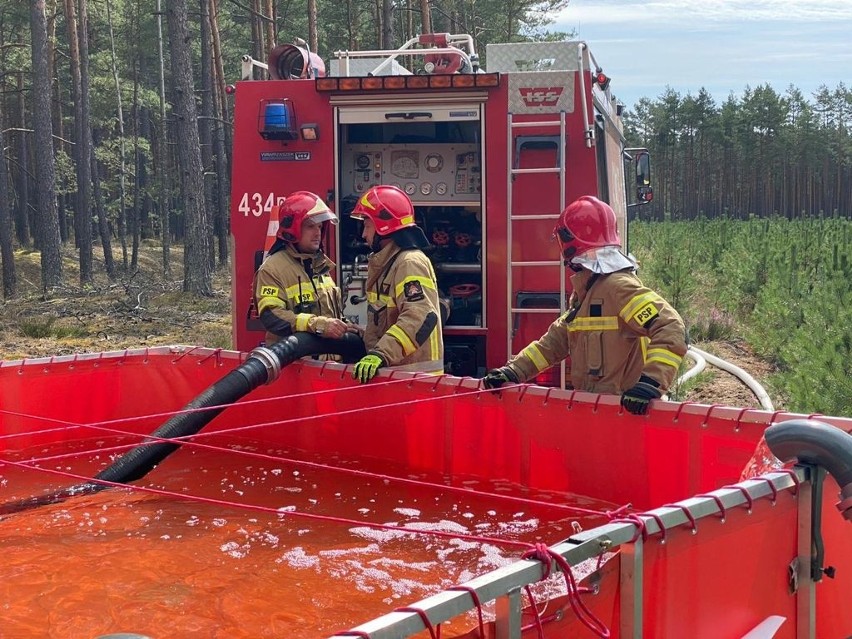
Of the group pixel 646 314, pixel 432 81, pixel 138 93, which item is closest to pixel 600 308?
pixel 646 314

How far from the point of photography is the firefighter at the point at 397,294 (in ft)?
17.9

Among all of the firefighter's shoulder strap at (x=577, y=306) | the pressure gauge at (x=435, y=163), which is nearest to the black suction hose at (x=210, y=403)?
the firefighter's shoulder strap at (x=577, y=306)

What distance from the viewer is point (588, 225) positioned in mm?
4855

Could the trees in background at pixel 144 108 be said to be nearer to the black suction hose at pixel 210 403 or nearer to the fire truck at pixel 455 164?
the fire truck at pixel 455 164

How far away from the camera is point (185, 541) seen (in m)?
4.27

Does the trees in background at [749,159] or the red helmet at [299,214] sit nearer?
the red helmet at [299,214]

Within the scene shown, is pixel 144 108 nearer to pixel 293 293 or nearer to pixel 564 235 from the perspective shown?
→ pixel 293 293

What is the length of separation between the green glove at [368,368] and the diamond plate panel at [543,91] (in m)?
2.27

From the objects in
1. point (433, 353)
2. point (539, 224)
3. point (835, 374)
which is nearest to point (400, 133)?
point (539, 224)

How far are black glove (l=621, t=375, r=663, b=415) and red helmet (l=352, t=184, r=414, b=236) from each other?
6.67ft

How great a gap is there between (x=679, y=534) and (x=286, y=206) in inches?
162

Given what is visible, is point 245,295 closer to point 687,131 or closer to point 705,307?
point 705,307

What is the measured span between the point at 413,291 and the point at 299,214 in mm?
1049

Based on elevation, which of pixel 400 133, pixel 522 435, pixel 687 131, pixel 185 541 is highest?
pixel 687 131
